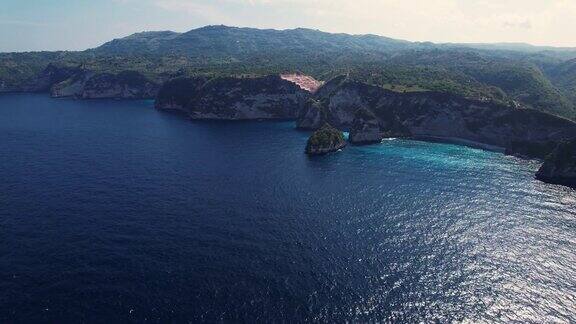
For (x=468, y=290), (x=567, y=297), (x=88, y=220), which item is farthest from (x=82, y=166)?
(x=567, y=297)

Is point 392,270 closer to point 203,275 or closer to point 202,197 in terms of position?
point 203,275

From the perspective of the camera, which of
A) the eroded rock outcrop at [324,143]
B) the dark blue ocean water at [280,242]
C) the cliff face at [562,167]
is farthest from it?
the eroded rock outcrop at [324,143]

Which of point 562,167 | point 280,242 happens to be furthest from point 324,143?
point 280,242

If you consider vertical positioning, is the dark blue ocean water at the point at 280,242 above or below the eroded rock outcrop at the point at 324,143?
below

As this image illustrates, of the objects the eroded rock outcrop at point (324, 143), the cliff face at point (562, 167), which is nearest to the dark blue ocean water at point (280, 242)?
the cliff face at point (562, 167)

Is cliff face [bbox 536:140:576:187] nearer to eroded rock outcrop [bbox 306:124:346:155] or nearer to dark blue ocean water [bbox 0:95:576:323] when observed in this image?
dark blue ocean water [bbox 0:95:576:323]

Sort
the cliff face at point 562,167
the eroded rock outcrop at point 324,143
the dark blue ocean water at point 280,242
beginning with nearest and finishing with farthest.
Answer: the dark blue ocean water at point 280,242
the cliff face at point 562,167
the eroded rock outcrop at point 324,143

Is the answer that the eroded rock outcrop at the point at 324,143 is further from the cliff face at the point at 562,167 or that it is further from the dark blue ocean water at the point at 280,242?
the cliff face at the point at 562,167
